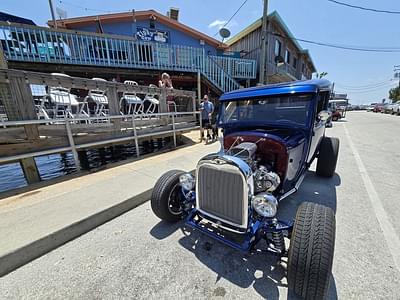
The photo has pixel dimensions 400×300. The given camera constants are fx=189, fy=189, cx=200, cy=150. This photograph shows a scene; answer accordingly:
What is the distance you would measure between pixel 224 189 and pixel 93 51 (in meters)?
9.84

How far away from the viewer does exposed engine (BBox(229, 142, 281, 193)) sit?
2.22 meters

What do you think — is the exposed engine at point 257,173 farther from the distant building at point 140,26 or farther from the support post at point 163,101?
Result: the distant building at point 140,26

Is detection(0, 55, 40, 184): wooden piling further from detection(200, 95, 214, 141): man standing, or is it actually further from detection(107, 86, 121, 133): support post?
detection(200, 95, 214, 141): man standing

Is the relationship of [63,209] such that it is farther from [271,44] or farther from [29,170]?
[271,44]

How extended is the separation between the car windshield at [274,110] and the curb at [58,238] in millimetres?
2282

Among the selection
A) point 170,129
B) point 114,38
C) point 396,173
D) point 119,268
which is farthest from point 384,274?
point 114,38

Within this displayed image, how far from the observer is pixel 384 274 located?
70.6 inches

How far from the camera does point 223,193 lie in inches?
76.8

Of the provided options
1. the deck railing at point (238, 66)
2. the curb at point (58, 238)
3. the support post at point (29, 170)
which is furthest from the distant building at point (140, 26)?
the curb at point (58, 238)

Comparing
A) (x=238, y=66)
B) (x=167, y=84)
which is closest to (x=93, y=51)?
(x=167, y=84)

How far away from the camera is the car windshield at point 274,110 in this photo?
8.93ft

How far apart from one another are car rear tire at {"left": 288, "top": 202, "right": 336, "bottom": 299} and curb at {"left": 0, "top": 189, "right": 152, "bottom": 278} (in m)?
2.40

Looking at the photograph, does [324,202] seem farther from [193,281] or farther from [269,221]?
[193,281]

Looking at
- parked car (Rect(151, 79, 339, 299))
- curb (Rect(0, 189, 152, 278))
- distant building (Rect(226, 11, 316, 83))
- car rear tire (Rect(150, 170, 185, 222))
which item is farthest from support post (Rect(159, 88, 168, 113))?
distant building (Rect(226, 11, 316, 83))
